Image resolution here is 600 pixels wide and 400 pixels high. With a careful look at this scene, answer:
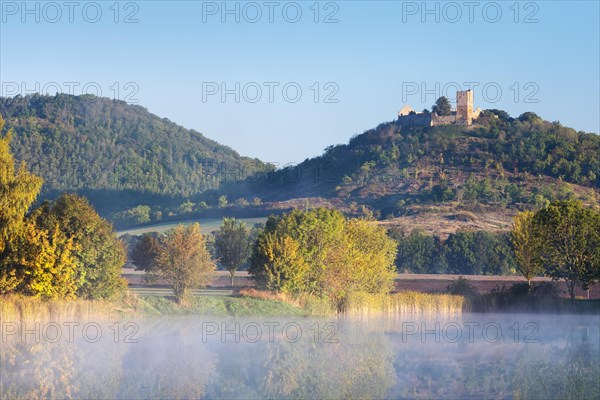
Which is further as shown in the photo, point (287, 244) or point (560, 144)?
point (560, 144)

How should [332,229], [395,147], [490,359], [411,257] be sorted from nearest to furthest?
1. [490,359]
2. [332,229]
3. [411,257]
4. [395,147]

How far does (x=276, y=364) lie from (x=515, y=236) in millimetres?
33320

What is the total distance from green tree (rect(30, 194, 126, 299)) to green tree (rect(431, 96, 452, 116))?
11881cm

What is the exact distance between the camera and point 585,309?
55.6 meters

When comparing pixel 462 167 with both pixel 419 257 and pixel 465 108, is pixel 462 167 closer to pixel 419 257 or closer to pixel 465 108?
pixel 465 108

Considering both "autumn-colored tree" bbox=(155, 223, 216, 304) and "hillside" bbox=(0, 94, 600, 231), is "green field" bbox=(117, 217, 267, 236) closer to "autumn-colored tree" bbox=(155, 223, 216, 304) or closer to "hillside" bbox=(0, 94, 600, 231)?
"hillside" bbox=(0, 94, 600, 231)

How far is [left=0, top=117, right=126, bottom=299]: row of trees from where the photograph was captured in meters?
39.4

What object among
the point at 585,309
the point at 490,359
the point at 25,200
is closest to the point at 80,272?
the point at 25,200

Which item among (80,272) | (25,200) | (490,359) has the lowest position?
(490,359)

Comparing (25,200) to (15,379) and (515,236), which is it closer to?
(15,379)

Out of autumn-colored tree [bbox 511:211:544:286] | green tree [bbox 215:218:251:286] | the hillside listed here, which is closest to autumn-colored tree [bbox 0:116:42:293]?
green tree [bbox 215:218:251:286]

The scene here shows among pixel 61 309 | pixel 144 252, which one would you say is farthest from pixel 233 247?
pixel 61 309

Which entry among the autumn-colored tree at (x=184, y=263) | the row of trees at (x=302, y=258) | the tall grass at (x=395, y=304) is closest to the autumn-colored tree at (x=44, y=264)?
the autumn-colored tree at (x=184, y=263)

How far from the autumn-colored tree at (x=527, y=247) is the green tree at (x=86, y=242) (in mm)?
28215
